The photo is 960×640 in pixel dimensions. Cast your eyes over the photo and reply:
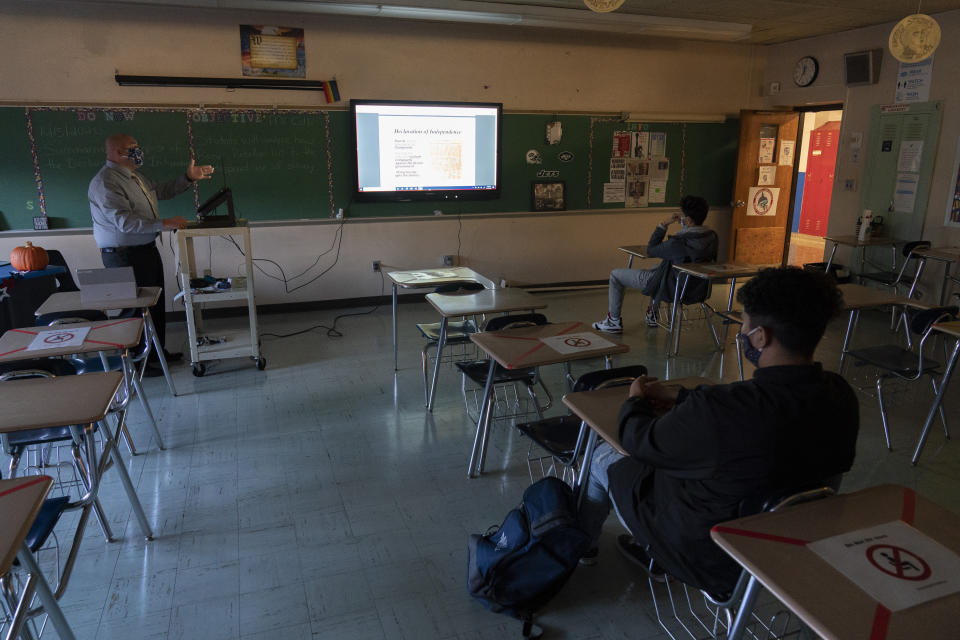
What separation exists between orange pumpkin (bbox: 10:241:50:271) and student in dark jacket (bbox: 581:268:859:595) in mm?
4392

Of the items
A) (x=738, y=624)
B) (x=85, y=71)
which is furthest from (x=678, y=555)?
(x=85, y=71)

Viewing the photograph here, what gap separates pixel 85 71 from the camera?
523 centimetres

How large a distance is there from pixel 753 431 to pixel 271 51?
5.60m

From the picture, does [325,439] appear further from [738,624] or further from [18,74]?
[18,74]

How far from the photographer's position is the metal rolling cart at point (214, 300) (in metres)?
4.19

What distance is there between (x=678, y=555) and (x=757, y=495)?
1.02ft

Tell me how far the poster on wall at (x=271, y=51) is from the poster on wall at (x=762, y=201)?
17.7 feet

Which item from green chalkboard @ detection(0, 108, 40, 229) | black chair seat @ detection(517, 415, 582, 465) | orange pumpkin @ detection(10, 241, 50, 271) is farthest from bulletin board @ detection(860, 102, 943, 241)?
green chalkboard @ detection(0, 108, 40, 229)

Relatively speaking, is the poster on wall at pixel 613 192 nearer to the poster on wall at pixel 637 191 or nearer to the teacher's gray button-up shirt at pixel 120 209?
the poster on wall at pixel 637 191

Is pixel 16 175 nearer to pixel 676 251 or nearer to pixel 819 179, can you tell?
pixel 676 251

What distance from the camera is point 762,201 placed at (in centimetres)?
765

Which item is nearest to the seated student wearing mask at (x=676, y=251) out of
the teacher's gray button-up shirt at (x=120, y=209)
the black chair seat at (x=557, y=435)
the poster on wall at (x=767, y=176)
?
the black chair seat at (x=557, y=435)

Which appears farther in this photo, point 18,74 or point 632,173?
point 632,173

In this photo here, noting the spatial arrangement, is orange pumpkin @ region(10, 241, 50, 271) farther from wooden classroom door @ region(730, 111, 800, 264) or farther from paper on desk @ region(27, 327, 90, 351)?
wooden classroom door @ region(730, 111, 800, 264)
